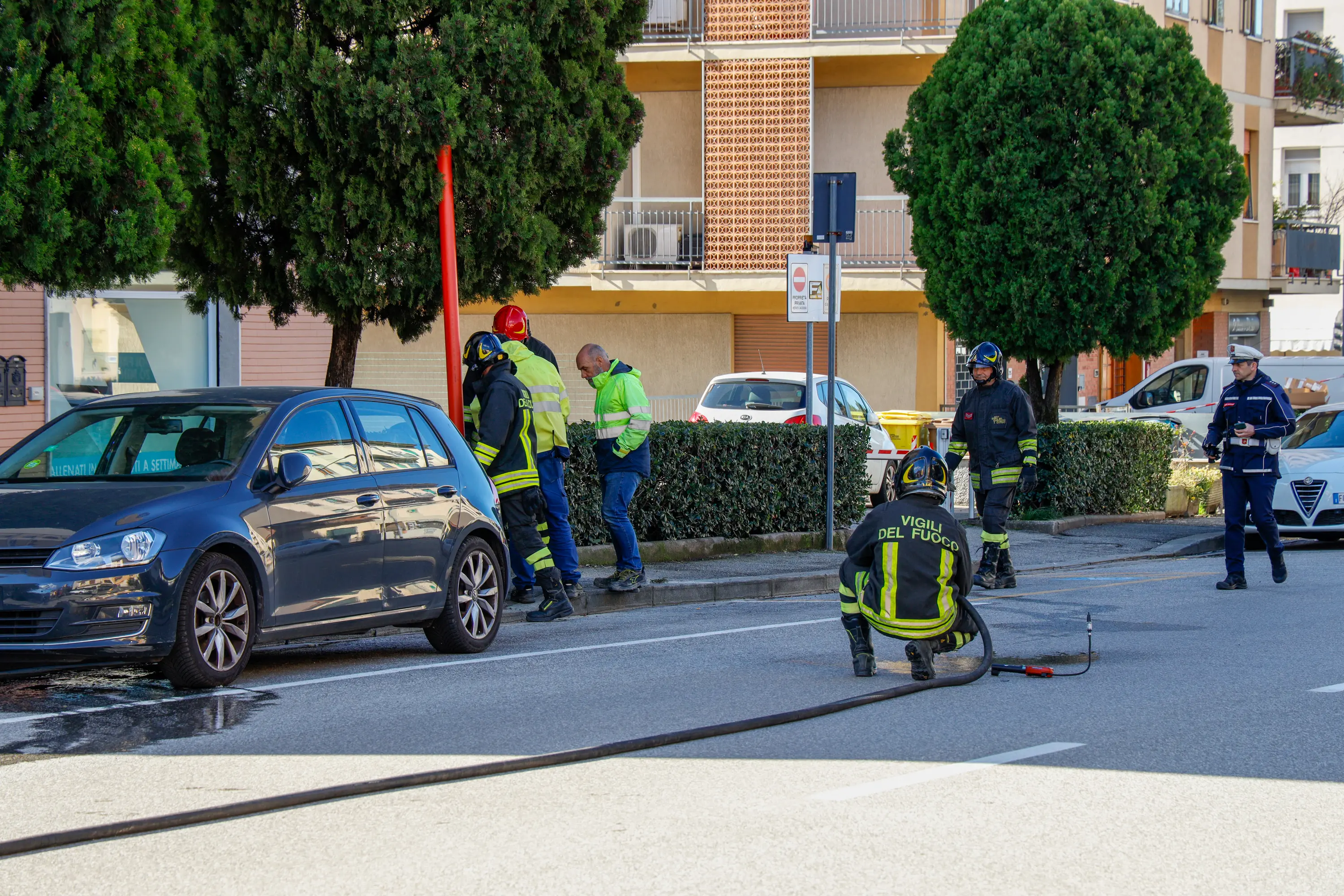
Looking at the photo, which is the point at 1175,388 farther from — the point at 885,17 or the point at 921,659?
the point at 921,659

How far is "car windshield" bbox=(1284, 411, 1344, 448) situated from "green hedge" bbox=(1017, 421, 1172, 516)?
1573 millimetres

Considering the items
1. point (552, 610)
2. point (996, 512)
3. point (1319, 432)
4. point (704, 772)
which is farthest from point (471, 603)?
point (1319, 432)

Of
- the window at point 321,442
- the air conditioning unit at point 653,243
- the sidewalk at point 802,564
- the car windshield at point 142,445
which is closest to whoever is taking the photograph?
the car windshield at point 142,445

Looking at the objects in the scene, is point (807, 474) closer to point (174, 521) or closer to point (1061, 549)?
point (1061, 549)

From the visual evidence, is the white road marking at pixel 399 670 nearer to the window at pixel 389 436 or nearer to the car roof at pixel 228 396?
the window at pixel 389 436

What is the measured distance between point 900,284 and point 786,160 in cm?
295

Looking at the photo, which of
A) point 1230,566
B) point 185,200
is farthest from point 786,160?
point 185,200

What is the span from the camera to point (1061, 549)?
1664 centimetres

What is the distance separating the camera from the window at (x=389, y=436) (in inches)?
362

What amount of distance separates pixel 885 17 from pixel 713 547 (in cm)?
1717

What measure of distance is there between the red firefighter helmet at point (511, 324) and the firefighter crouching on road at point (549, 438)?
0.05 m

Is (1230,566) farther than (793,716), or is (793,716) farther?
(1230,566)

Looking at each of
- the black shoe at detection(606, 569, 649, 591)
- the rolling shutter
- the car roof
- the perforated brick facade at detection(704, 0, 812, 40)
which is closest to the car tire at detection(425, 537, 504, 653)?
the car roof

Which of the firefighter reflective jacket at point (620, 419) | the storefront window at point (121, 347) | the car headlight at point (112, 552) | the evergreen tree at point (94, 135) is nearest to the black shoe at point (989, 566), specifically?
the firefighter reflective jacket at point (620, 419)
